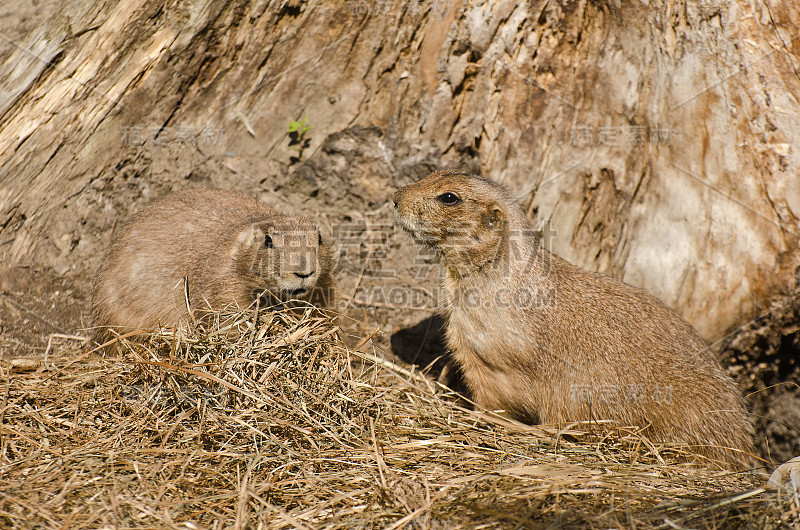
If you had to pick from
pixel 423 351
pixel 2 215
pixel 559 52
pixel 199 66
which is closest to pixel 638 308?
pixel 423 351

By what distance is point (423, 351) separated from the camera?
7.05m

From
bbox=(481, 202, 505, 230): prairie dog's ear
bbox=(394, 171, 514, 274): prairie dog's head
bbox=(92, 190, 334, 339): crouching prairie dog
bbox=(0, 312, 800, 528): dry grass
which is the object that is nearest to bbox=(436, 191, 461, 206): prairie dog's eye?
bbox=(394, 171, 514, 274): prairie dog's head

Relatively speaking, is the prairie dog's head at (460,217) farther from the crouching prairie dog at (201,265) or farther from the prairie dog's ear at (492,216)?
the crouching prairie dog at (201,265)

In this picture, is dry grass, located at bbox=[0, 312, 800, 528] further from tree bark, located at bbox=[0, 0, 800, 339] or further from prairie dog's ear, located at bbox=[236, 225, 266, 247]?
tree bark, located at bbox=[0, 0, 800, 339]

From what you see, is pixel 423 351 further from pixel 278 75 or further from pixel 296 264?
pixel 278 75

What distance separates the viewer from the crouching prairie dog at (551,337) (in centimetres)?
511

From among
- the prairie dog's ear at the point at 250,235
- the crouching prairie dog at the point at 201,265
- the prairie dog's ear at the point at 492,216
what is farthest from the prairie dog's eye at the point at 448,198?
the prairie dog's ear at the point at 250,235

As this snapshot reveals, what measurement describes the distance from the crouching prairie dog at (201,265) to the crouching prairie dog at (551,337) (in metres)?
1.05

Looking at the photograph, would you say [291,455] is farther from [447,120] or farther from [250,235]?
[447,120]

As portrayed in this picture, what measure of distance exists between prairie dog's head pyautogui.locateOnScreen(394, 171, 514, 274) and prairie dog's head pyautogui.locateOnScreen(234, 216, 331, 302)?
0.86 metres

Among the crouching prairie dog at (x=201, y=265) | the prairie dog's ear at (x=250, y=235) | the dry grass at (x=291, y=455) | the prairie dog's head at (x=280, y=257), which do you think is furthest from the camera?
the prairie dog's ear at (x=250, y=235)

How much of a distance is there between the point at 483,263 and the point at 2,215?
4339 mm

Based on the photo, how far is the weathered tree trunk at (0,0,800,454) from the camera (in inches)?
222

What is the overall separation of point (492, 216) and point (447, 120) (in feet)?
6.54
